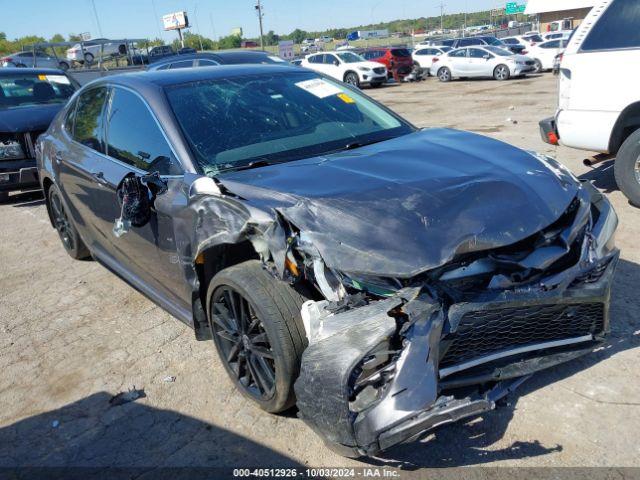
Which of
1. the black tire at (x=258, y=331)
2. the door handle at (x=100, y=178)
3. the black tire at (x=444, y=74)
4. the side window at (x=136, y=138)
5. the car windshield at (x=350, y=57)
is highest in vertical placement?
the side window at (x=136, y=138)

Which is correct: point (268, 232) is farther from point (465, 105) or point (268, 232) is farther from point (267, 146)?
point (465, 105)

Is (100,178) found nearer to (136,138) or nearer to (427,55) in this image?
(136,138)

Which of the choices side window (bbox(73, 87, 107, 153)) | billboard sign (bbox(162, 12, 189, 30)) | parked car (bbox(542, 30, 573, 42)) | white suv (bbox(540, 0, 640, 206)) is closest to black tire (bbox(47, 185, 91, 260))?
side window (bbox(73, 87, 107, 153))

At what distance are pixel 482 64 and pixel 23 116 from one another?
63.4ft

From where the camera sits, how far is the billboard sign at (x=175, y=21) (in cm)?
4059

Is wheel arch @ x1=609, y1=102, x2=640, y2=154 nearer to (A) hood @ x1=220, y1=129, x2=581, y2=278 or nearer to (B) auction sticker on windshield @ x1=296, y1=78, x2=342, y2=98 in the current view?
(A) hood @ x1=220, y1=129, x2=581, y2=278

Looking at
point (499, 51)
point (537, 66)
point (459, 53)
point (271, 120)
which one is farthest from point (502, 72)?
point (271, 120)

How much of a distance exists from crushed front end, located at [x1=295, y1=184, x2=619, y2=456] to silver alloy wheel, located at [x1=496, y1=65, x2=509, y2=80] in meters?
21.7

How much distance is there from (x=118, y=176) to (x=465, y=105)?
1311 cm

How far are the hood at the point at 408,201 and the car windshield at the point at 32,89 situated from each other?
723 cm

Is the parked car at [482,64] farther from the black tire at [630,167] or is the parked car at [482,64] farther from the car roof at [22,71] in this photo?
the black tire at [630,167]

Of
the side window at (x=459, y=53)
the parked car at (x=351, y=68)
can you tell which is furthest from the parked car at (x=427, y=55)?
the parked car at (x=351, y=68)

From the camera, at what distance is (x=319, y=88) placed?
13.4 feet

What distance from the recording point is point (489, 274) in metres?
2.52
